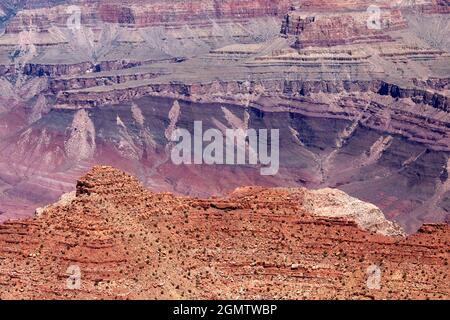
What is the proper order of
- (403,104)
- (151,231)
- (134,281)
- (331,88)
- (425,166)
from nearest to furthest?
(134,281) → (151,231) → (425,166) → (403,104) → (331,88)

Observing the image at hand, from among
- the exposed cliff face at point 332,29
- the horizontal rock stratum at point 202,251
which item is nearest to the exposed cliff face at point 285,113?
the exposed cliff face at point 332,29

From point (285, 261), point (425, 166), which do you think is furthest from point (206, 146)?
point (285, 261)

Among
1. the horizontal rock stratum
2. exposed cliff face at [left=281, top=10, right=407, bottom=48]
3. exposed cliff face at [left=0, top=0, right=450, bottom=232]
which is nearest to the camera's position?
the horizontal rock stratum

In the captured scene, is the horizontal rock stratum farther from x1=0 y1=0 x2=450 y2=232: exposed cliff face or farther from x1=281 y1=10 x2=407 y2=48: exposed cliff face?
x1=281 y1=10 x2=407 y2=48: exposed cliff face

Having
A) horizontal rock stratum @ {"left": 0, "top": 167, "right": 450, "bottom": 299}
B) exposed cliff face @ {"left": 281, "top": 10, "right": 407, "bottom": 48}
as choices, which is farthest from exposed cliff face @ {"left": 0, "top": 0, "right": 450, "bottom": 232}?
horizontal rock stratum @ {"left": 0, "top": 167, "right": 450, "bottom": 299}

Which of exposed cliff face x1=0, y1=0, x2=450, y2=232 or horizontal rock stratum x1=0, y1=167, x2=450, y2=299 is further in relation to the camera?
exposed cliff face x1=0, y1=0, x2=450, y2=232

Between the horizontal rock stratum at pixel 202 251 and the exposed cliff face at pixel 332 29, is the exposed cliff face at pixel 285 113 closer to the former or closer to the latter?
the exposed cliff face at pixel 332 29

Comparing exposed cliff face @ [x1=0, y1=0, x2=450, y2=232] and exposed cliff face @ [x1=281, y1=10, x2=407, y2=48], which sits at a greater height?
exposed cliff face @ [x1=281, y1=10, x2=407, y2=48]
